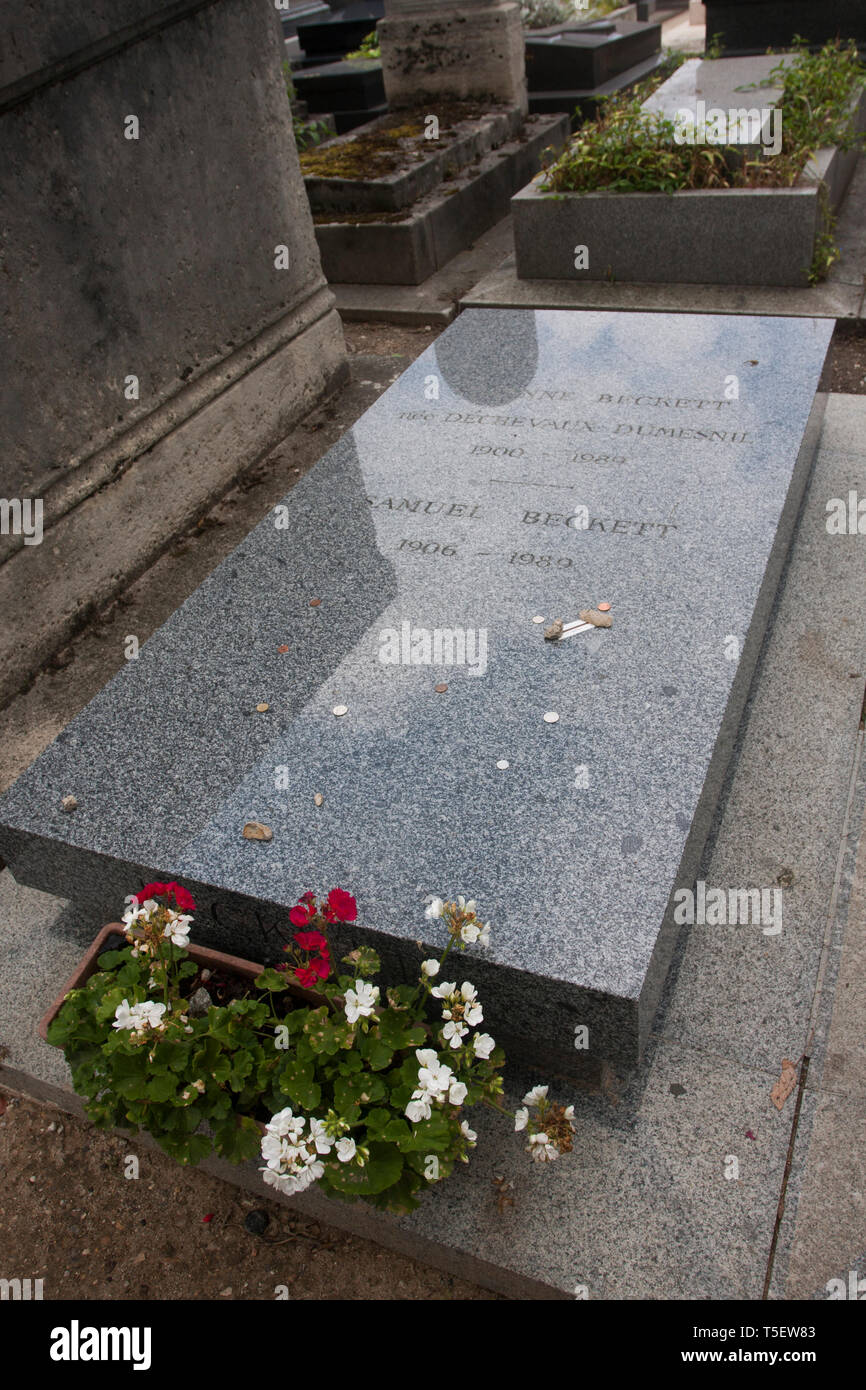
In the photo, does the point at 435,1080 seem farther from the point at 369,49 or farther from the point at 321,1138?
the point at 369,49

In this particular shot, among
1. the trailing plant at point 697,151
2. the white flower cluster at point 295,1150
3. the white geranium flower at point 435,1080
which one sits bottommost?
the white flower cluster at point 295,1150

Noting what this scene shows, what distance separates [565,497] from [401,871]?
72.8 inches

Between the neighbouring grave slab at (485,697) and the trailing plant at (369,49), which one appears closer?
the neighbouring grave slab at (485,697)

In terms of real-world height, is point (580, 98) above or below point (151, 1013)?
above

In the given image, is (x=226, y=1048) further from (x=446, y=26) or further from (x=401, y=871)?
(x=446, y=26)

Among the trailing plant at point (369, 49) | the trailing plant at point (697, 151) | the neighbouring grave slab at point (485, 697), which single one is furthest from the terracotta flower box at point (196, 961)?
the trailing plant at point (369, 49)

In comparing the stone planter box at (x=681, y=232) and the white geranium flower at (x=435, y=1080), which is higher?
the stone planter box at (x=681, y=232)

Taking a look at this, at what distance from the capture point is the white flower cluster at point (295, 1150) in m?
2.01

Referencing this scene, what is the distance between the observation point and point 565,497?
3.84 meters

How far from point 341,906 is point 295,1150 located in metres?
Result: 0.50

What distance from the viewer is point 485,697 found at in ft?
10.00

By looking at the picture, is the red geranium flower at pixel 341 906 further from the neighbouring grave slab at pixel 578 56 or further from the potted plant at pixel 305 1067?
the neighbouring grave slab at pixel 578 56

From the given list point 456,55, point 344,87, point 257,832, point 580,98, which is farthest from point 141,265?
point 344,87

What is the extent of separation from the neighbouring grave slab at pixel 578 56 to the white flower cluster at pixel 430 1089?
10.3m
